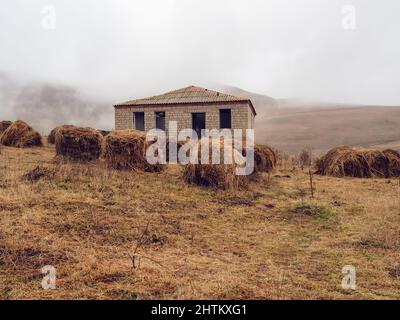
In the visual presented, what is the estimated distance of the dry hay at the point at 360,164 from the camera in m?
16.0

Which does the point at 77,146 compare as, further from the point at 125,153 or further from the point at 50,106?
the point at 50,106

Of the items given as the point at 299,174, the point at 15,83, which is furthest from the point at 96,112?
the point at 299,174

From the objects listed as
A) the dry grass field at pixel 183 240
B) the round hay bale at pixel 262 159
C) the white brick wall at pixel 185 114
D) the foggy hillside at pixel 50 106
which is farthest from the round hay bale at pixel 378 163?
the foggy hillside at pixel 50 106

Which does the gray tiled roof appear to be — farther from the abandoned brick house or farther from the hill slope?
the hill slope

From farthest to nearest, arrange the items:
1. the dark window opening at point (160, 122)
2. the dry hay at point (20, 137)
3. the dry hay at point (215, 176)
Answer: the dark window opening at point (160, 122)
the dry hay at point (20, 137)
the dry hay at point (215, 176)

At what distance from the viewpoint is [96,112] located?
96.4 meters

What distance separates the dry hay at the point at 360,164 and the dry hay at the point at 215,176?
21.9ft

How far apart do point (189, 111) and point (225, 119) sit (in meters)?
2.47

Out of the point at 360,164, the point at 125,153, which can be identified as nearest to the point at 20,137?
the point at 125,153

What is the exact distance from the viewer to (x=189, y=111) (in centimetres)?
2498

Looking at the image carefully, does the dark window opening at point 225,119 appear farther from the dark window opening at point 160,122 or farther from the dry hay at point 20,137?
the dry hay at point 20,137

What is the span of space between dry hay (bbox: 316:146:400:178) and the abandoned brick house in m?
8.42
